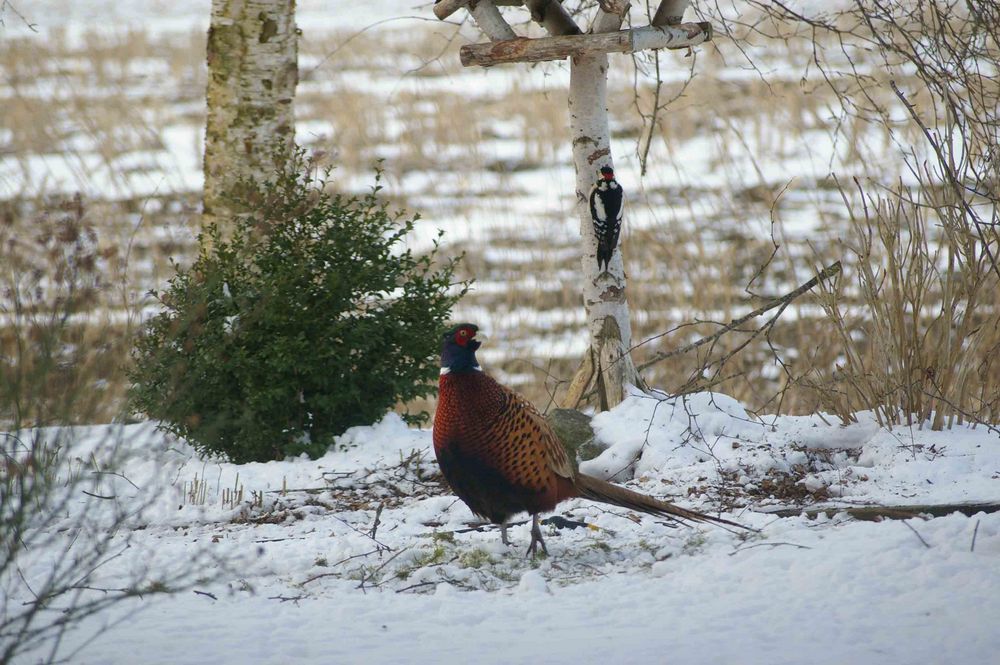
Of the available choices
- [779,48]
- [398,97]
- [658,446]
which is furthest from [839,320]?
[779,48]

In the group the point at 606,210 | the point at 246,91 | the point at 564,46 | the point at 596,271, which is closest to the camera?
the point at 564,46

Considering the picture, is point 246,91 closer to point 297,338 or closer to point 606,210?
point 297,338

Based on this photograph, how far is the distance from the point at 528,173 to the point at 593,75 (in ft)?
19.3

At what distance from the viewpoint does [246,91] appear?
573 centimetres

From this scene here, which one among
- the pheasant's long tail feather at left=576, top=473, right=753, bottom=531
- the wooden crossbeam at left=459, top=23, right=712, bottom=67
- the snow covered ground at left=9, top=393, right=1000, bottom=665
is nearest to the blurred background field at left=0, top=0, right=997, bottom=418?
the snow covered ground at left=9, top=393, right=1000, bottom=665

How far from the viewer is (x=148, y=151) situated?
11.1 metres

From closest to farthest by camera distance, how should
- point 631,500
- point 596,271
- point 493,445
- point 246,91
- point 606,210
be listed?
point 493,445
point 631,500
point 606,210
point 596,271
point 246,91

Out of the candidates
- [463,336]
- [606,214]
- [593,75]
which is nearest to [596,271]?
[606,214]

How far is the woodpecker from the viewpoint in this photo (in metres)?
5.09

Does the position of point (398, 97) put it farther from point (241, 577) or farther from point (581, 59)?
point (241, 577)

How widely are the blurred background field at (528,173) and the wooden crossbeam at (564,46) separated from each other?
0.90 m

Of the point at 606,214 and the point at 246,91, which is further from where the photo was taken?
the point at 246,91

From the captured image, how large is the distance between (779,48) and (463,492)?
42.7 ft

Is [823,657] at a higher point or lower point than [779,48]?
lower
